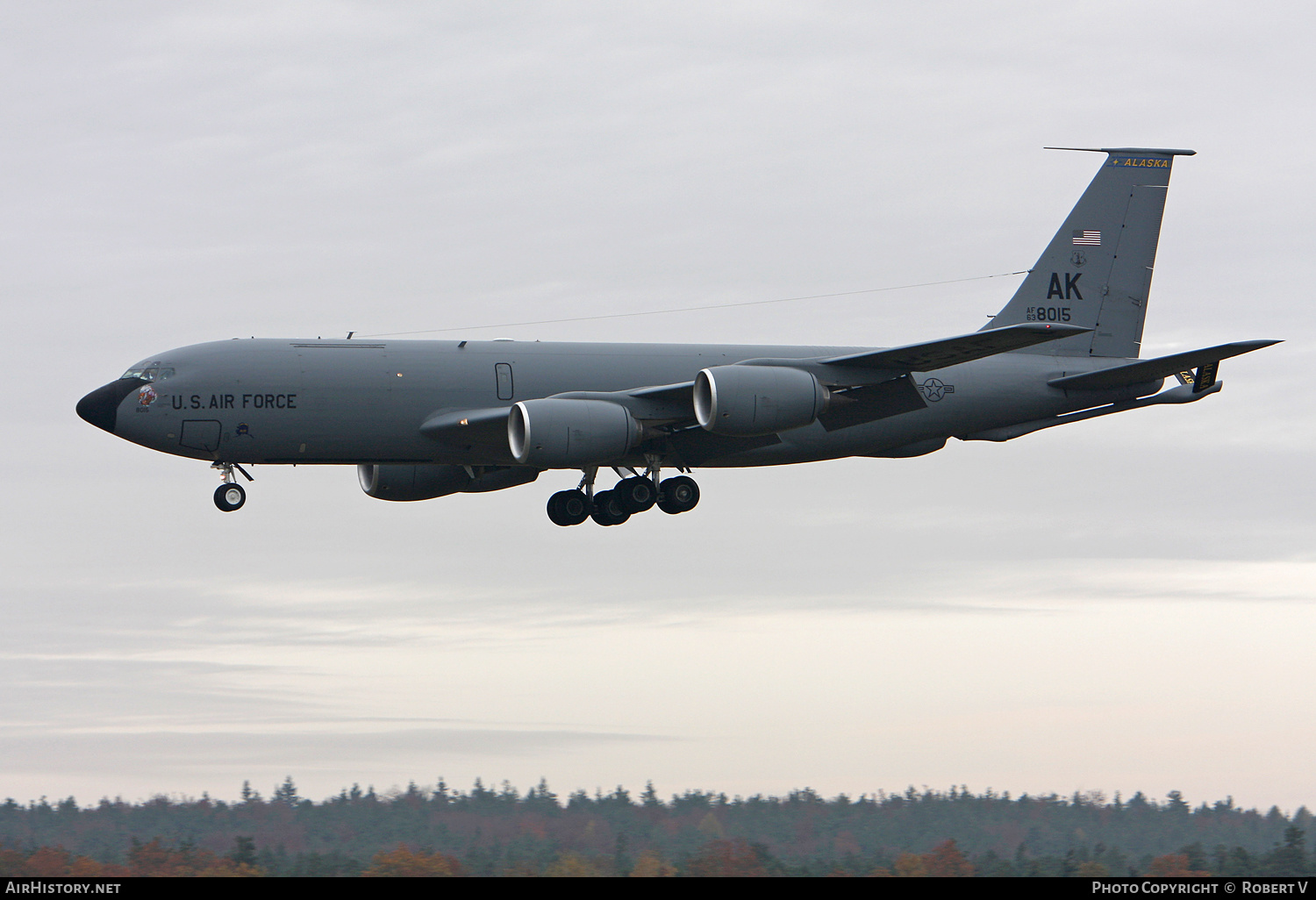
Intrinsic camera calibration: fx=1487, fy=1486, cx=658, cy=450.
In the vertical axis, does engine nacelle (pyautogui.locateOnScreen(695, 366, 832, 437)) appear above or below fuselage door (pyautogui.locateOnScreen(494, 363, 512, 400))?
below

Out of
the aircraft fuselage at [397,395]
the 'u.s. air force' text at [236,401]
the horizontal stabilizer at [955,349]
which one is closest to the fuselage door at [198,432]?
the aircraft fuselage at [397,395]

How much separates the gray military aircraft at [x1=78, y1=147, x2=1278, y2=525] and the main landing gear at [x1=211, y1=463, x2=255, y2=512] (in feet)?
0.15

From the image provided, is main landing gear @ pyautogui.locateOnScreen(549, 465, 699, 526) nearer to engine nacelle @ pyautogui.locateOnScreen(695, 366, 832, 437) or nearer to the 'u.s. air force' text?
engine nacelle @ pyautogui.locateOnScreen(695, 366, 832, 437)

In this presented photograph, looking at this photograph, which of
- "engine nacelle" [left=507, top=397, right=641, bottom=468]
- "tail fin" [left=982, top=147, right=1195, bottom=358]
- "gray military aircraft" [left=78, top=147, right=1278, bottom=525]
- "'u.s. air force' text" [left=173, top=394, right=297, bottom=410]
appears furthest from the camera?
"tail fin" [left=982, top=147, right=1195, bottom=358]

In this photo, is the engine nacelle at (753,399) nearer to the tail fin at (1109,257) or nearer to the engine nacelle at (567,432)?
the engine nacelle at (567,432)

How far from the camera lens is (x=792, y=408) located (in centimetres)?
3712

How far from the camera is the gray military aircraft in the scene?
123 ft

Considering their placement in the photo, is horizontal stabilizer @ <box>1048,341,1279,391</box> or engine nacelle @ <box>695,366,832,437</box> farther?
horizontal stabilizer @ <box>1048,341,1279,391</box>

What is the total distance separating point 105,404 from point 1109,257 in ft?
97.6

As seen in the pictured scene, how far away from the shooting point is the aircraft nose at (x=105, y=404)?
37906mm

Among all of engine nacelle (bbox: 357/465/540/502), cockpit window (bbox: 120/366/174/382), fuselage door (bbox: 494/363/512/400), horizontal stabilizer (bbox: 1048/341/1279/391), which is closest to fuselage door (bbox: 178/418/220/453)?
cockpit window (bbox: 120/366/174/382)

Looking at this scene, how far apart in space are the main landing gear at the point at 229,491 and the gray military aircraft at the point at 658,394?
0.05m
